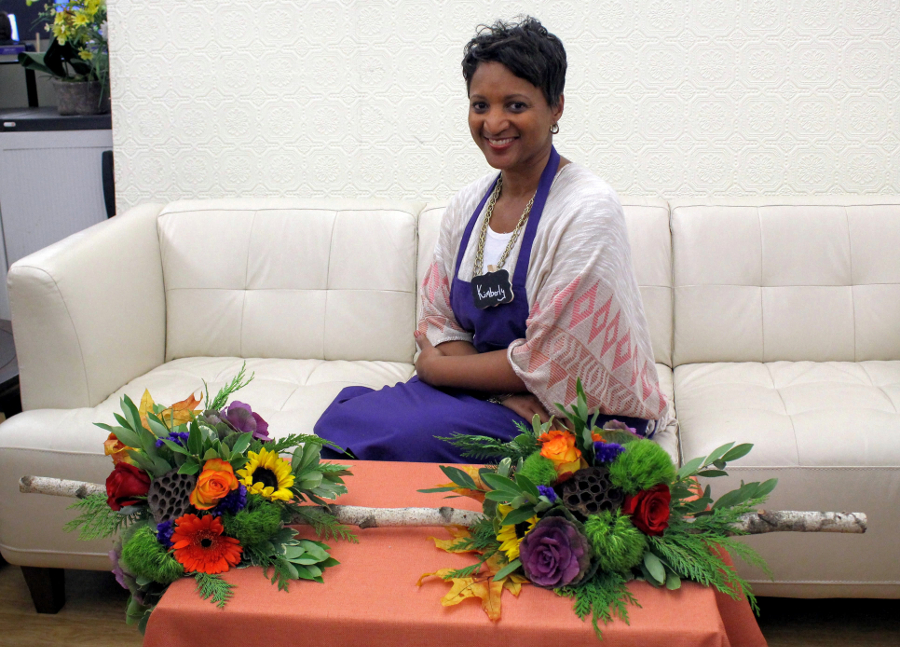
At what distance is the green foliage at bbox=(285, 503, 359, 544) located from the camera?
1.26 metres

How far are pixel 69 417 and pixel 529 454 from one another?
132 centimetres

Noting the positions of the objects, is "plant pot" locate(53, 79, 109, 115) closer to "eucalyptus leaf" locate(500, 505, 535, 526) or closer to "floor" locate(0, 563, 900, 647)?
"floor" locate(0, 563, 900, 647)

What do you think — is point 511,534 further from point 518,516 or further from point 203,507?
point 203,507

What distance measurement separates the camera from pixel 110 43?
2879mm

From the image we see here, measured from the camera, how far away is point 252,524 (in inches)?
46.7

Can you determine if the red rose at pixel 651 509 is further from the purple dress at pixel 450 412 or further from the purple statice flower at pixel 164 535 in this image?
the purple statice flower at pixel 164 535

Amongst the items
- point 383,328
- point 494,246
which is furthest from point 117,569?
point 383,328

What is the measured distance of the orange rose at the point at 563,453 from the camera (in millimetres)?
1169

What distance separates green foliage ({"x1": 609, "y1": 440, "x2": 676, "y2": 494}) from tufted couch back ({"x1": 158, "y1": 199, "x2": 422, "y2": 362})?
1375 millimetres

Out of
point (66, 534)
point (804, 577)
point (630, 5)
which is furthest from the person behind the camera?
point (630, 5)

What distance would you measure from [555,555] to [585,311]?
61 centimetres

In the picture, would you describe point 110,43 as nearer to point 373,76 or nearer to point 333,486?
point 373,76

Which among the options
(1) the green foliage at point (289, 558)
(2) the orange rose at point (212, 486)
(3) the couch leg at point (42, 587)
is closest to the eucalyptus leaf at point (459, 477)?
(1) the green foliage at point (289, 558)

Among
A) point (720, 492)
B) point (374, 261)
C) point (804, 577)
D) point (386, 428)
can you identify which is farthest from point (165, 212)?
point (804, 577)
